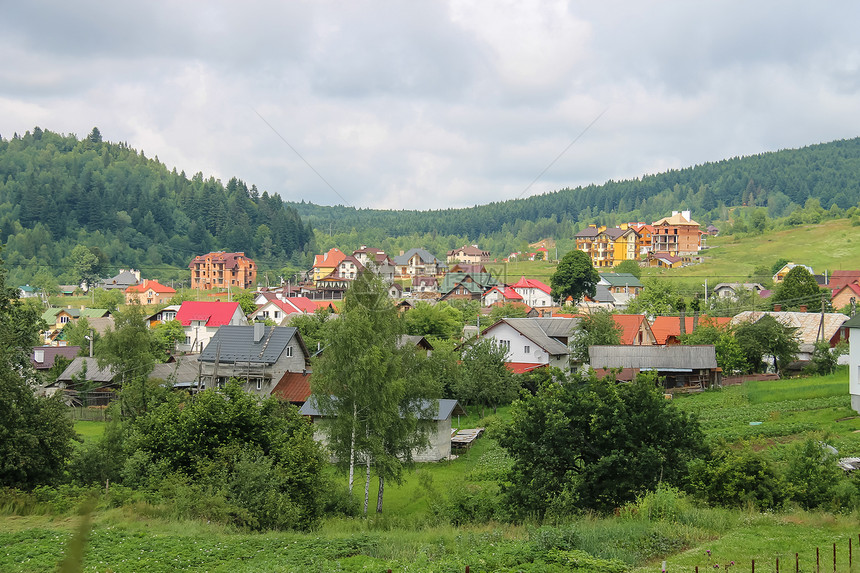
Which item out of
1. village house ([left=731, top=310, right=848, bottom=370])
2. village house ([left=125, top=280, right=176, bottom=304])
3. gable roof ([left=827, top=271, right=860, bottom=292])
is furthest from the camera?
village house ([left=125, top=280, right=176, bottom=304])

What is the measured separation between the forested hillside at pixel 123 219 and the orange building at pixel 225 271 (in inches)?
345

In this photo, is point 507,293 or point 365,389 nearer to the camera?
point 365,389

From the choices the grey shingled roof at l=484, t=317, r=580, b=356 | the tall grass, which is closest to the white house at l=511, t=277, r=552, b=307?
the grey shingled roof at l=484, t=317, r=580, b=356

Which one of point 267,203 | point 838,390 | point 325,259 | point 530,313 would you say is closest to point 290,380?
point 838,390

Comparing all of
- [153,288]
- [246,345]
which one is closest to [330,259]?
[153,288]

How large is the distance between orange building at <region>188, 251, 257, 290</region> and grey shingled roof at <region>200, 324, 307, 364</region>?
66891 mm

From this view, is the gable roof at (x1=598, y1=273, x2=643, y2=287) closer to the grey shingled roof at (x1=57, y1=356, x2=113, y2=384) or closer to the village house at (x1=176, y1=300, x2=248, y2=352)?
the village house at (x1=176, y1=300, x2=248, y2=352)

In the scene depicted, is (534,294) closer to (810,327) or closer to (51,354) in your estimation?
(810,327)

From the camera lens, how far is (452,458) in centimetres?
3106

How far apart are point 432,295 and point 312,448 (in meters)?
81.6

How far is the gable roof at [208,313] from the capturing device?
2532 inches

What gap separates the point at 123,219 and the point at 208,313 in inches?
3941

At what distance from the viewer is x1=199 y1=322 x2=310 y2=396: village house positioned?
40.2m

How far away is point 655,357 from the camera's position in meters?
45.3
